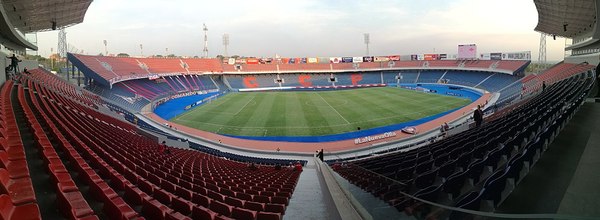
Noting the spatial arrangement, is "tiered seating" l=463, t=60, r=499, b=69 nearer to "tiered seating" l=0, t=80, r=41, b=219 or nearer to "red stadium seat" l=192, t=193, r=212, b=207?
"red stadium seat" l=192, t=193, r=212, b=207

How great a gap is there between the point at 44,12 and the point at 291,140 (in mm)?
19839

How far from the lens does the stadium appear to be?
3994 millimetres

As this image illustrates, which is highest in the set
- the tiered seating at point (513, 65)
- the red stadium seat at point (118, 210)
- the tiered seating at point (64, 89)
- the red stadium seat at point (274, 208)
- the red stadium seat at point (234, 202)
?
the tiered seating at point (513, 65)

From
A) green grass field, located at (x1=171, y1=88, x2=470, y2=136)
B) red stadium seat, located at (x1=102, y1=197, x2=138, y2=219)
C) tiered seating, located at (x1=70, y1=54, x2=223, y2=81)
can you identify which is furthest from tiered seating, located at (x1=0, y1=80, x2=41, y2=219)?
tiered seating, located at (x1=70, y1=54, x2=223, y2=81)

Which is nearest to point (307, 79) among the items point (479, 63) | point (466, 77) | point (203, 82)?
point (203, 82)

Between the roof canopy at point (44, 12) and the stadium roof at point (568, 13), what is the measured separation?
32490mm

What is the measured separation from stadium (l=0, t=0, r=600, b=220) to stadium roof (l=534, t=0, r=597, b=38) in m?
0.20

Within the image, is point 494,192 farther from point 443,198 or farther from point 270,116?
point 270,116

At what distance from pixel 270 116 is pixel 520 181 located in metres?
30.9

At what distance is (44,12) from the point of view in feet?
74.3

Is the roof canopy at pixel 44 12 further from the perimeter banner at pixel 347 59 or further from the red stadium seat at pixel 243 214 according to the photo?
the perimeter banner at pixel 347 59

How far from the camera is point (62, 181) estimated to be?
354cm

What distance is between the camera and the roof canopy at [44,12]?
19188 millimetres

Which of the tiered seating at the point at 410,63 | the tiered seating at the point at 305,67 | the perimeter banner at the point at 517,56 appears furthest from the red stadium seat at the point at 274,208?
the tiered seating at the point at 410,63
